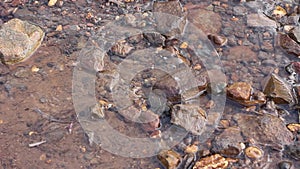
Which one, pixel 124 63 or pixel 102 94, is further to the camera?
pixel 124 63

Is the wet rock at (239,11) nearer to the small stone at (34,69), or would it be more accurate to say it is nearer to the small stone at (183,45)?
the small stone at (183,45)

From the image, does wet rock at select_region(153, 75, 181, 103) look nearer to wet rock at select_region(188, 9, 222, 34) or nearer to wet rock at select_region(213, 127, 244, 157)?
wet rock at select_region(213, 127, 244, 157)

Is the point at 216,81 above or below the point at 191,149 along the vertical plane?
above

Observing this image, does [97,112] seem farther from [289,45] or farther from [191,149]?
[289,45]

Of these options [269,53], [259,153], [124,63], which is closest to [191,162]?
[259,153]

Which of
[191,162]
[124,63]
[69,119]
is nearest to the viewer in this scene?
[191,162]

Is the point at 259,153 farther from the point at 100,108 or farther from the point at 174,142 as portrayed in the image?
the point at 100,108

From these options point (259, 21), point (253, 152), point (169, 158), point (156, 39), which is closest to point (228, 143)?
point (253, 152)
